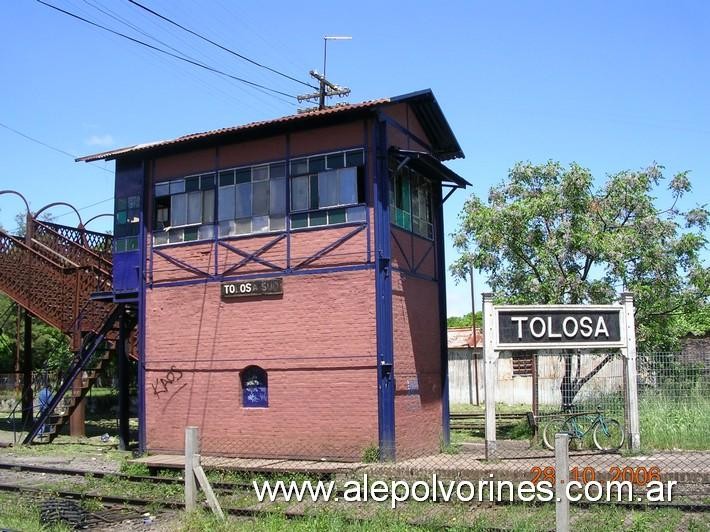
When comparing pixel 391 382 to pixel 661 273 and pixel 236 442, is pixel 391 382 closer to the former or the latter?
pixel 236 442

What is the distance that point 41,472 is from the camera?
54.1ft

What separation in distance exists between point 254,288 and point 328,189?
2826 millimetres

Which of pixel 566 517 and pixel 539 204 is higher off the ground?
pixel 539 204

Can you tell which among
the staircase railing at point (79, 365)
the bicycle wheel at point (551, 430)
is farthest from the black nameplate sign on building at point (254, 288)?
the bicycle wheel at point (551, 430)

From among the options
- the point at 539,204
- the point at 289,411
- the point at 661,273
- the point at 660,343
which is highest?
the point at 539,204

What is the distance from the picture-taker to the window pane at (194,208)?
61.7ft

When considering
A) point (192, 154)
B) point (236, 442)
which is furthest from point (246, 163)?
point (236, 442)

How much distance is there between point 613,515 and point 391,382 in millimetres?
6970

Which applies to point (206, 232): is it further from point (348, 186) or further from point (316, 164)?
point (348, 186)

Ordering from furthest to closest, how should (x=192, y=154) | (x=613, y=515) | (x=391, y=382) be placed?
(x=192, y=154) < (x=391, y=382) < (x=613, y=515)

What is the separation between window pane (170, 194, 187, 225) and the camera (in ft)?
62.4

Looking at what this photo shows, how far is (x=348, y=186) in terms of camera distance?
16844mm

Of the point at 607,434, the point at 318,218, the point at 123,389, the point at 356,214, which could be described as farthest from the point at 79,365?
the point at 607,434
